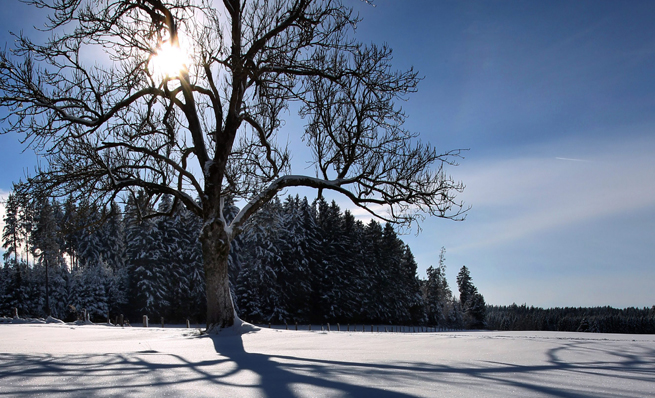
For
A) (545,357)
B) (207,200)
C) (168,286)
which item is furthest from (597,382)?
(168,286)

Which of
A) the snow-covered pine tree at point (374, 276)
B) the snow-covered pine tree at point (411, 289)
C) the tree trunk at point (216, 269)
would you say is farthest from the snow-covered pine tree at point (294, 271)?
the tree trunk at point (216, 269)

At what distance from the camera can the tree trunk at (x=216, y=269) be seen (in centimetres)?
948

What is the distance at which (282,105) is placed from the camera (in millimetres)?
12328

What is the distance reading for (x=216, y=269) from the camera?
9625 millimetres

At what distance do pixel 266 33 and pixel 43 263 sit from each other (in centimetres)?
5059

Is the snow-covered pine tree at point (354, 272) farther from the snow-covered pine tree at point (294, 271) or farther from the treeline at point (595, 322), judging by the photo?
the treeline at point (595, 322)

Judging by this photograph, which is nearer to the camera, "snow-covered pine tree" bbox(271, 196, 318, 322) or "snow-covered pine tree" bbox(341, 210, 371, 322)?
"snow-covered pine tree" bbox(271, 196, 318, 322)

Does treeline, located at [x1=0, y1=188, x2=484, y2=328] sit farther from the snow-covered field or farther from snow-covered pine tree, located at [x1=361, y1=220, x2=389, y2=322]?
the snow-covered field

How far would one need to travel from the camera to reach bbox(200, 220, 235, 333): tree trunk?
948 centimetres

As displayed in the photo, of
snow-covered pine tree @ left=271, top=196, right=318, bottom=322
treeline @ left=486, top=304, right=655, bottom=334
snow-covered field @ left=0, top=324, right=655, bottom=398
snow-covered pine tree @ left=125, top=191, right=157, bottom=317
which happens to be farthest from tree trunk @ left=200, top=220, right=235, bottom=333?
treeline @ left=486, top=304, right=655, bottom=334

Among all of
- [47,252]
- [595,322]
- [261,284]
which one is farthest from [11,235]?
[595,322]

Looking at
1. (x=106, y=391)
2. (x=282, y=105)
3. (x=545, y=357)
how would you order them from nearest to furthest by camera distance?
1. (x=106, y=391)
2. (x=545, y=357)
3. (x=282, y=105)

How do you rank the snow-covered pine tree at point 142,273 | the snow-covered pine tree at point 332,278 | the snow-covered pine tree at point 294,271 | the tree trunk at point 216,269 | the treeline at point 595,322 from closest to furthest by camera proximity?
the tree trunk at point 216,269 → the snow-covered pine tree at point 142,273 → the snow-covered pine tree at point 294,271 → the snow-covered pine tree at point 332,278 → the treeline at point 595,322

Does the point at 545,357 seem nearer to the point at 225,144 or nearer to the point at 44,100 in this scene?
the point at 225,144
